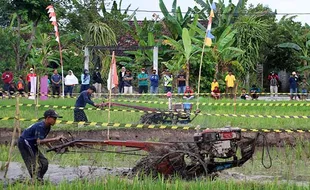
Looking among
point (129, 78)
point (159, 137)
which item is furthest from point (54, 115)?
point (129, 78)

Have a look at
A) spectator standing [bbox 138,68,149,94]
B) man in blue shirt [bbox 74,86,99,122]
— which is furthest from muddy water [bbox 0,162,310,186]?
spectator standing [bbox 138,68,149,94]

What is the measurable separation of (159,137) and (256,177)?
471cm

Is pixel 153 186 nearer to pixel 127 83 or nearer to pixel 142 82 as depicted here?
pixel 142 82

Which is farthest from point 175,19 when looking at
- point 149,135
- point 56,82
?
point 149,135

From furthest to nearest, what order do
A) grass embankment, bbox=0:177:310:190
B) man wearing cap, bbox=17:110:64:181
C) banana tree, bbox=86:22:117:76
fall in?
banana tree, bbox=86:22:117:76
man wearing cap, bbox=17:110:64:181
grass embankment, bbox=0:177:310:190

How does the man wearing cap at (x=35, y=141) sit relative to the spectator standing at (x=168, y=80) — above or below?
below

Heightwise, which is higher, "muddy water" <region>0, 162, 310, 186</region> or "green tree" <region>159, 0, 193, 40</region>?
"green tree" <region>159, 0, 193, 40</region>

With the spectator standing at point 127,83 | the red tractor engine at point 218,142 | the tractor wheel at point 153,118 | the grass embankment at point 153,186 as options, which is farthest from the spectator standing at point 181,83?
the grass embankment at point 153,186

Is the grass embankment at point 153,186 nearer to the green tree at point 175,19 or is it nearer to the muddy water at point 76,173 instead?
the muddy water at point 76,173

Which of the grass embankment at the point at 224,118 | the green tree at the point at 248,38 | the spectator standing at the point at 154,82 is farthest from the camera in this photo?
the green tree at the point at 248,38

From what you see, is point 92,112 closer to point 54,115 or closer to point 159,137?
point 159,137

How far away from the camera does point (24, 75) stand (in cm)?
3052

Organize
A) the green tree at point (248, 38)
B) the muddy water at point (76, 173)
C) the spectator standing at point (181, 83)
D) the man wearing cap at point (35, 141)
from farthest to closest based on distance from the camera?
the green tree at point (248, 38)
the spectator standing at point (181, 83)
the muddy water at point (76, 173)
the man wearing cap at point (35, 141)

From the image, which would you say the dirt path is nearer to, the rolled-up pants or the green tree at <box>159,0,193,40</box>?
the rolled-up pants
